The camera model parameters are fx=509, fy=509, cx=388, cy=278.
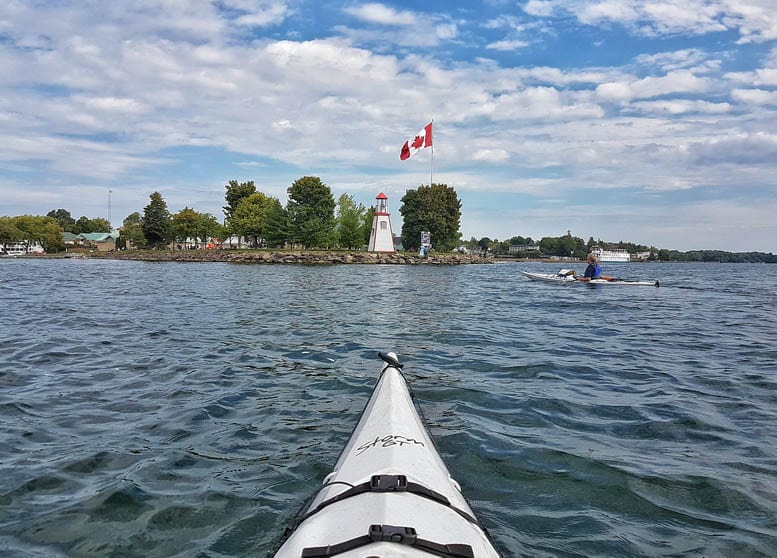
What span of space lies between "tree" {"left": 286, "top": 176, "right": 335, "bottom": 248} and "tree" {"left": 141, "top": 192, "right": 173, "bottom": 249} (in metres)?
35.9

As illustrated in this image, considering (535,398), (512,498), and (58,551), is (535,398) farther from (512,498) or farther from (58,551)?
(58,551)

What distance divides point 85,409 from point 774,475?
8.81 meters

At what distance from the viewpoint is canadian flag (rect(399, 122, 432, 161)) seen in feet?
229

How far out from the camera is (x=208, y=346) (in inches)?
486

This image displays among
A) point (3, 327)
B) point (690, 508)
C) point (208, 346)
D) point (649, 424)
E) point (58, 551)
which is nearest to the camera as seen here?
point (58, 551)

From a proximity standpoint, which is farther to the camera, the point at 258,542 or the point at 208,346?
the point at 208,346

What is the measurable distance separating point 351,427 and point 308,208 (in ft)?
264

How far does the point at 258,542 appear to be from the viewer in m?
4.22

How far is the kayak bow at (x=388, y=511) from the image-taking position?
2576 millimetres

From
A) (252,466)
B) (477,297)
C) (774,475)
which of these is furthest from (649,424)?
(477,297)

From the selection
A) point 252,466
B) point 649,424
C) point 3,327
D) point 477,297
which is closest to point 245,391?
point 252,466

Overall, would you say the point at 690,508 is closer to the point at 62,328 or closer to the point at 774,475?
the point at 774,475

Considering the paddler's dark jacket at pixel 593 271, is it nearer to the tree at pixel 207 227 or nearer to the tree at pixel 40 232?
the tree at pixel 207 227

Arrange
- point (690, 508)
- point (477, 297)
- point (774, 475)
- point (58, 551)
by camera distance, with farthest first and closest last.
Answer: point (477, 297) < point (774, 475) < point (690, 508) < point (58, 551)
